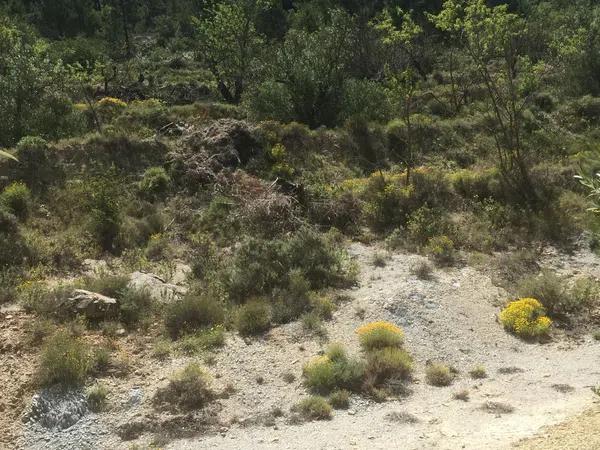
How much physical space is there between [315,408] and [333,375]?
2.09ft

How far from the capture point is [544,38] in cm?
3231

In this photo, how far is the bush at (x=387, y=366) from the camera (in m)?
8.56

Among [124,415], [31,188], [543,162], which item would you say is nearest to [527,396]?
[124,415]

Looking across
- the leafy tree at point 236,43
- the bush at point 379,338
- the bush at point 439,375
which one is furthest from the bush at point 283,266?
the leafy tree at point 236,43

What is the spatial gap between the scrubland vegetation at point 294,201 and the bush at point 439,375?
0.04 m

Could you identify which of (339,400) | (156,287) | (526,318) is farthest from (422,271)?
(156,287)

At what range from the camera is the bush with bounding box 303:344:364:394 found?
8.32 meters

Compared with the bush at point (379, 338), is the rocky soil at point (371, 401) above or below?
below

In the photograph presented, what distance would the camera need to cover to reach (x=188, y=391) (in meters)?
8.16

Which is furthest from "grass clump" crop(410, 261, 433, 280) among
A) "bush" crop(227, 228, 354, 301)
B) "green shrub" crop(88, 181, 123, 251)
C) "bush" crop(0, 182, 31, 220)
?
"bush" crop(0, 182, 31, 220)

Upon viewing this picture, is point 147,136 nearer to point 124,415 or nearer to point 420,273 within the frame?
point 420,273

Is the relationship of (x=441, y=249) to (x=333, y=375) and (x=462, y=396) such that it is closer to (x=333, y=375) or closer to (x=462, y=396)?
(x=462, y=396)

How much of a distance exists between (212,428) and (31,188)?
9.63 meters

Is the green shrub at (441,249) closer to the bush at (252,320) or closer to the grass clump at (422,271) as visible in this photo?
the grass clump at (422,271)
